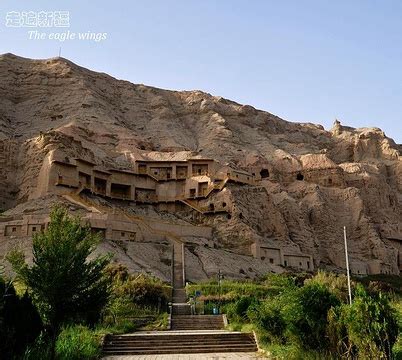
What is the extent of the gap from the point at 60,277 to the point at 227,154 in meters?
60.8

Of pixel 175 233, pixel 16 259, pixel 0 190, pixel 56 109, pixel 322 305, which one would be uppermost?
pixel 56 109

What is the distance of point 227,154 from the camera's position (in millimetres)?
73312

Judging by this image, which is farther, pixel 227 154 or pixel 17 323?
pixel 227 154

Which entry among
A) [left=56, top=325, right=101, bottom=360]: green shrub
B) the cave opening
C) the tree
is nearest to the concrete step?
[left=56, top=325, right=101, bottom=360]: green shrub

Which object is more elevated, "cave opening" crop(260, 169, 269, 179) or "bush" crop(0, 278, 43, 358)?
"cave opening" crop(260, 169, 269, 179)

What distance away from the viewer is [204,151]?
75125 millimetres

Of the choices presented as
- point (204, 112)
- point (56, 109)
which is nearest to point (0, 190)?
point (56, 109)

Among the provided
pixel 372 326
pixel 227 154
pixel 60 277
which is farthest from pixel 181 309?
pixel 227 154

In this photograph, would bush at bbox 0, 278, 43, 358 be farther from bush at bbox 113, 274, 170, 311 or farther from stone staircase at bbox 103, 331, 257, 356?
bush at bbox 113, 274, 170, 311

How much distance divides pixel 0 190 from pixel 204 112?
42.2m

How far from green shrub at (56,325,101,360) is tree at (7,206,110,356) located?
65cm

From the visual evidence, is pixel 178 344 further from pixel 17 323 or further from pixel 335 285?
pixel 335 285

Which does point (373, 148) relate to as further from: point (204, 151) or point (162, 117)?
point (162, 117)

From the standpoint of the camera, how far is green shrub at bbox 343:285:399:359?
10375 mm
